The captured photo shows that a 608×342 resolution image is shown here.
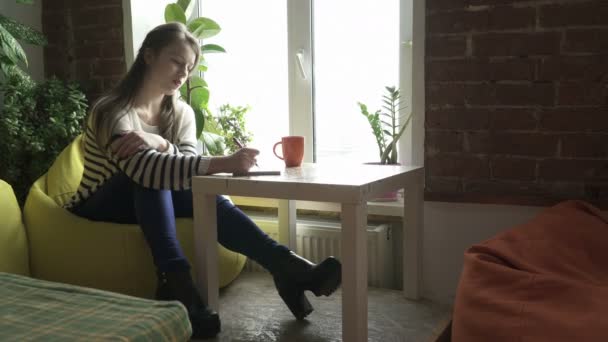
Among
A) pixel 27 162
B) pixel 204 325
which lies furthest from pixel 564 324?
pixel 27 162

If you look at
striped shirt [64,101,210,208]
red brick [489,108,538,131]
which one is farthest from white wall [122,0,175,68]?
red brick [489,108,538,131]

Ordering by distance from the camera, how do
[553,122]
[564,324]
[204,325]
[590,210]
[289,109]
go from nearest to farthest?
[564,324], [590,210], [204,325], [553,122], [289,109]

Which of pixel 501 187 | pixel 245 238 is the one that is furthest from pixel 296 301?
pixel 501 187

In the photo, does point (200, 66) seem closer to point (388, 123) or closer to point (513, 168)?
point (388, 123)

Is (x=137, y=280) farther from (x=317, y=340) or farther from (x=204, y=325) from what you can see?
(x=317, y=340)

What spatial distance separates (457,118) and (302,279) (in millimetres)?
743

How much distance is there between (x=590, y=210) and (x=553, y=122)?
0.35 metres

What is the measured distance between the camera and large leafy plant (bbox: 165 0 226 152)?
2436mm

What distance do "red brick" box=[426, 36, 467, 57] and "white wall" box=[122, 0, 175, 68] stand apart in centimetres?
135

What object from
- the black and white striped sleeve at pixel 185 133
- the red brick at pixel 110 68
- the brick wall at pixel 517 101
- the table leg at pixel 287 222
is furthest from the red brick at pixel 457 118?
the red brick at pixel 110 68

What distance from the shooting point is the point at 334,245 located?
2.32 m

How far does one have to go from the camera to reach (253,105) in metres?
2.65

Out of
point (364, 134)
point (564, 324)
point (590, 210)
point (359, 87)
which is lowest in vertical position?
point (564, 324)

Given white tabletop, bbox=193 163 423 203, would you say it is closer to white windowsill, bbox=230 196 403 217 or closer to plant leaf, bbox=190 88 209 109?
white windowsill, bbox=230 196 403 217
